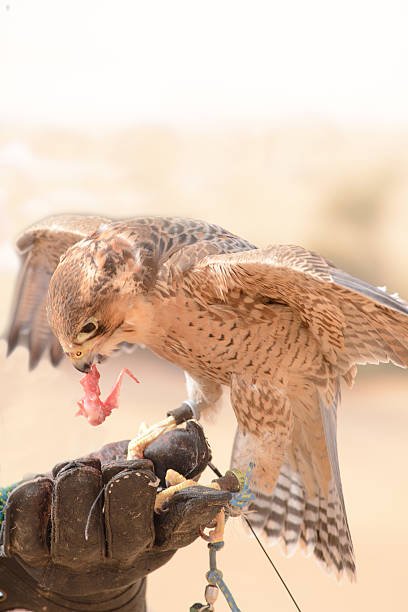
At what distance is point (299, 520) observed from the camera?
1470 mm

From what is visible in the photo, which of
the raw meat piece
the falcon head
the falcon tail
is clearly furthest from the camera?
the falcon tail

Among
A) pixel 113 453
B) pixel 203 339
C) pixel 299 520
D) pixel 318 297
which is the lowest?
pixel 299 520

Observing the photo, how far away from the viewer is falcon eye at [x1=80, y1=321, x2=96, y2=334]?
112 centimetres

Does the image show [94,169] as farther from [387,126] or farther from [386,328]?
[386,328]

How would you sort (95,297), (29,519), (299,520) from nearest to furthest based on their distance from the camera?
1. (29,519)
2. (95,297)
3. (299,520)

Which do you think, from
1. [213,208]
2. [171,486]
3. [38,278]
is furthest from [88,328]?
[213,208]

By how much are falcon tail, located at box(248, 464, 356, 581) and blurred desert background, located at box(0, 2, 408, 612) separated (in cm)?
96

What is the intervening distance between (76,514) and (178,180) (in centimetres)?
181

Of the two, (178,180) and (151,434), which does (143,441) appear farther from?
(178,180)

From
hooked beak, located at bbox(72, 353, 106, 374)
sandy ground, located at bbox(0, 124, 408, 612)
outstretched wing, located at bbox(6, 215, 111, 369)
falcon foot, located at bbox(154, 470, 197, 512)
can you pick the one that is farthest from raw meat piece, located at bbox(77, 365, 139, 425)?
sandy ground, located at bbox(0, 124, 408, 612)

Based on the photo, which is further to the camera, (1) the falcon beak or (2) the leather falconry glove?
(1) the falcon beak

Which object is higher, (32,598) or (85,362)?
(85,362)

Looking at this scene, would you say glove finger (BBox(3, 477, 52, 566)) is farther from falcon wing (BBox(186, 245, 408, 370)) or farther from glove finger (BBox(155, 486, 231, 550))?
falcon wing (BBox(186, 245, 408, 370))

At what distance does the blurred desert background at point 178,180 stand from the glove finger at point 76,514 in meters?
1.41
